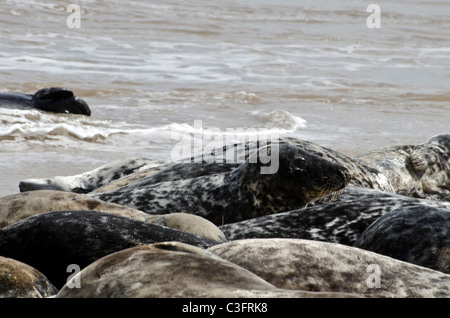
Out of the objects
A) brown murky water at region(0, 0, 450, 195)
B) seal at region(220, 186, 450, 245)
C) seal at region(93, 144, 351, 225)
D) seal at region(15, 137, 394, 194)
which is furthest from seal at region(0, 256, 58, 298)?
brown murky water at region(0, 0, 450, 195)

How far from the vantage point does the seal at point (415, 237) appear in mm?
3289

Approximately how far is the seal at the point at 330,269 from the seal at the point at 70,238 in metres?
0.40

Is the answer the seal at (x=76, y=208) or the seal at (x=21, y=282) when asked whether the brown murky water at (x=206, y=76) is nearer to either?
the seal at (x=76, y=208)

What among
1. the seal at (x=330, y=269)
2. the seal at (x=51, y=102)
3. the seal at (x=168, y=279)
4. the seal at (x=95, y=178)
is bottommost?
the seal at (x=95, y=178)

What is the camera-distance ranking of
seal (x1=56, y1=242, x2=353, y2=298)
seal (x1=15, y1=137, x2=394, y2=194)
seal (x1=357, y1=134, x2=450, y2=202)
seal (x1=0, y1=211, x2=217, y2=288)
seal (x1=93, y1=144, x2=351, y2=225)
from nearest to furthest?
seal (x1=56, y1=242, x2=353, y2=298), seal (x1=0, y1=211, x2=217, y2=288), seal (x1=93, y1=144, x2=351, y2=225), seal (x1=15, y1=137, x2=394, y2=194), seal (x1=357, y1=134, x2=450, y2=202)

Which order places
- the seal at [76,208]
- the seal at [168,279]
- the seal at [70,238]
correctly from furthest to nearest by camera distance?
the seal at [76,208] < the seal at [70,238] < the seal at [168,279]

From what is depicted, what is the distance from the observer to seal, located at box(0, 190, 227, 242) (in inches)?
147

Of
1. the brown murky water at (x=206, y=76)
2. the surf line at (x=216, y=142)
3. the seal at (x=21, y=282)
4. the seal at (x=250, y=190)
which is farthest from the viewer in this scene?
the brown murky water at (x=206, y=76)

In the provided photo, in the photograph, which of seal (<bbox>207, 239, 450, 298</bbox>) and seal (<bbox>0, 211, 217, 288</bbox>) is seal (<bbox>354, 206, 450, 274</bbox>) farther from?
seal (<bbox>0, 211, 217, 288</bbox>)

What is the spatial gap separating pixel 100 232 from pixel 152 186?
1744 mm

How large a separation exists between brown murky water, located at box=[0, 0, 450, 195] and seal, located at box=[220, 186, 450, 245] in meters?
2.62

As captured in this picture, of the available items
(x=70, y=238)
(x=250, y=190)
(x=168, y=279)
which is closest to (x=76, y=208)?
(x=70, y=238)

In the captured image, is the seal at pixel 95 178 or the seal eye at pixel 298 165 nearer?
the seal eye at pixel 298 165

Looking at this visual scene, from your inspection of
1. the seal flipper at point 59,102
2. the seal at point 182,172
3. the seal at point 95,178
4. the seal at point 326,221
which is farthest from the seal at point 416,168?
the seal flipper at point 59,102
